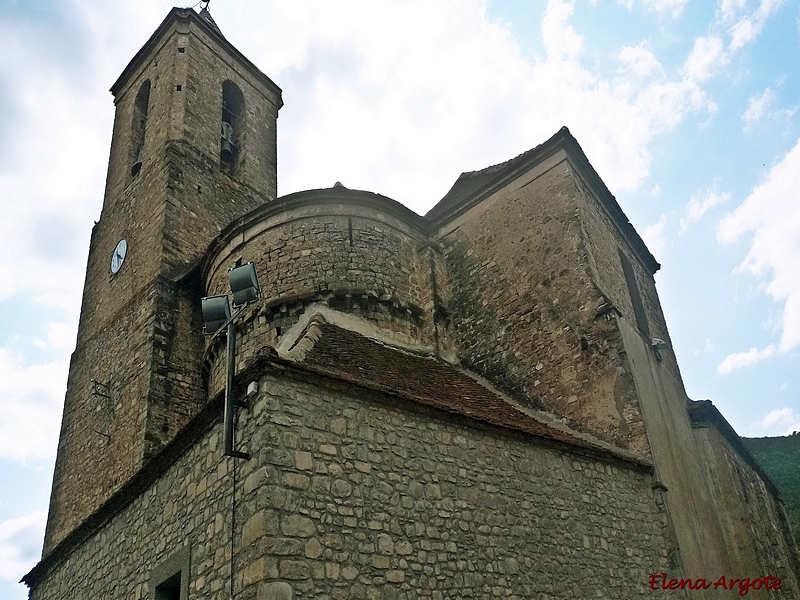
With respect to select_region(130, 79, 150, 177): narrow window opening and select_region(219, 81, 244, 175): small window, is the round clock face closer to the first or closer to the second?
select_region(130, 79, 150, 177): narrow window opening

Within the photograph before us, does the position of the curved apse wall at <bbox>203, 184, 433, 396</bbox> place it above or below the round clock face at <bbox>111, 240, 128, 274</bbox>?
below

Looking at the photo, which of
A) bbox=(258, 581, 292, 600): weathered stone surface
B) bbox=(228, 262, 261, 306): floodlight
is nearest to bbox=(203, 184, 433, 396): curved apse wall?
bbox=(228, 262, 261, 306): floodlight

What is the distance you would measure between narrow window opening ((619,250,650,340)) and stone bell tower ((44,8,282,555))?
26.5 ft

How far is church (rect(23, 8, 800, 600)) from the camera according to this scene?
18.8 ft

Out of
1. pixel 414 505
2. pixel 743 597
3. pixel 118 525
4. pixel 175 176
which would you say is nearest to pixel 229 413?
pixel 414 505

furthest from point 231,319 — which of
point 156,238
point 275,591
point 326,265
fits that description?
point 156,238

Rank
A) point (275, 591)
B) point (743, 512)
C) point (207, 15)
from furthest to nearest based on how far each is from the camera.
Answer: point (207, 15), point (743, 512), point (275, 591)

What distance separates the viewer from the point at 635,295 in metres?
12.4

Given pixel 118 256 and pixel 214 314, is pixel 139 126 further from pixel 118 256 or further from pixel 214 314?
pixel 214 314

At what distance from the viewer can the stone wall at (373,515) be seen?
17.4ft

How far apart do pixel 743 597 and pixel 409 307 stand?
22.1 feet

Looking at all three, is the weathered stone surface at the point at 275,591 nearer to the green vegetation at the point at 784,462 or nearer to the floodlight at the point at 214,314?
the floodlight at the point at 214,314

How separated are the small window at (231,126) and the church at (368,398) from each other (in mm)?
125

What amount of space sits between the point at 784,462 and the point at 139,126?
25110 millimetres
